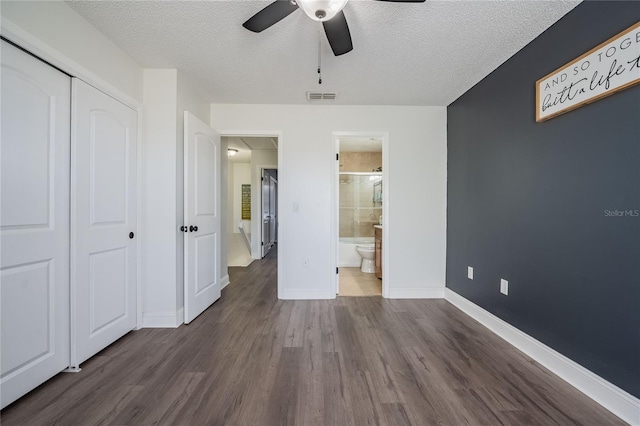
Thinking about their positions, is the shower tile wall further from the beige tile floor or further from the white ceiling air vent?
the white ceiling air vent

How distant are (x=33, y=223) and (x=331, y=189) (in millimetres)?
2454

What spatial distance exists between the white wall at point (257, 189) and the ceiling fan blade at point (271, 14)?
376cm

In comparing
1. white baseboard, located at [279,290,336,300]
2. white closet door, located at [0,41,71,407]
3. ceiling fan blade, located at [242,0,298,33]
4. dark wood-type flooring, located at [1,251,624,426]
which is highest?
ceiling fan blade, located at [242,0,298,33]

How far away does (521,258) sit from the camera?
76.0 inches

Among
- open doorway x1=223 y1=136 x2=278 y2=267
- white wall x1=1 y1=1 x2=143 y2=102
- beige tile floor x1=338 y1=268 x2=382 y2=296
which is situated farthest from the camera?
open doorway x1=223 y1=136 x2=278 y2=267

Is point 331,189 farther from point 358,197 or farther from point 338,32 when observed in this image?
point 358,197

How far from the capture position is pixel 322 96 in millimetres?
2713

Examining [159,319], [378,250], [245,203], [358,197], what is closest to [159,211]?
[159,319]

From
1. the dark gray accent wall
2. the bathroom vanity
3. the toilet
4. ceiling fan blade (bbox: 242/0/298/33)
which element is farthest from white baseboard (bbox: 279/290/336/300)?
ceiling fan blade (bbox: 242/0/298/33)

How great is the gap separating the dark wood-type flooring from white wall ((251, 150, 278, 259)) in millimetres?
3028

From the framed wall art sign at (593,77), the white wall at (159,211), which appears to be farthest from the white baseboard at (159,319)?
the framed wall art sign at (593,77)

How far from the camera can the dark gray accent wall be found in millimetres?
1282

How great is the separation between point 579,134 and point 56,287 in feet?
11.4

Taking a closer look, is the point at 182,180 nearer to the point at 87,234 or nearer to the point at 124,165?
the point at 124,165
